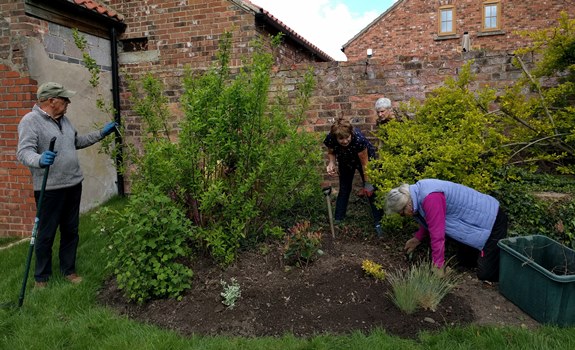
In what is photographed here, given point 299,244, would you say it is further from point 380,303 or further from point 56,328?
point 56,328

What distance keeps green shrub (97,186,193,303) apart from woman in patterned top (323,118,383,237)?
2.13 metres

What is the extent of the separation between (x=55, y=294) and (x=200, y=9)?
565 centimetres

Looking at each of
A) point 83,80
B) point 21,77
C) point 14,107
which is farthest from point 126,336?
point 83,80

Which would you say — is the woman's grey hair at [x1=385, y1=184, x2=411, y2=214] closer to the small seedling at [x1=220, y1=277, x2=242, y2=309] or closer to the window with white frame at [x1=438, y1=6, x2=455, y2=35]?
the small seedling at [x1=220, y1=277, x2=242, y2=309]

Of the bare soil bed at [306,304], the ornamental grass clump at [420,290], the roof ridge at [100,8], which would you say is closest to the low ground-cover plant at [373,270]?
the bare soil bed at [306,304]

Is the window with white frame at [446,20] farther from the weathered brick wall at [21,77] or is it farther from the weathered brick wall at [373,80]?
the weathered brick wall at [21,77]

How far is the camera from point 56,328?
3.37 meters

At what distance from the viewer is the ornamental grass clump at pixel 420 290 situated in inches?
134

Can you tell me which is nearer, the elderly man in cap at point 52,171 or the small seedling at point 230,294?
the small seedling at point 230,294

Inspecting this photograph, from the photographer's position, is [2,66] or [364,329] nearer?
[364,329]

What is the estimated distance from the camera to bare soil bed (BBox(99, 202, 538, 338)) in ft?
10.9

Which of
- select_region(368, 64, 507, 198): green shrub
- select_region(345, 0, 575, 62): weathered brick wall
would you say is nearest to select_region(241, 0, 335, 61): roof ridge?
select_region(368, 64, 507, 198): green shrub

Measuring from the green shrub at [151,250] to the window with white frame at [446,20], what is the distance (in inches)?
722

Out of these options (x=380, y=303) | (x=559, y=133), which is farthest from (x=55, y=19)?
(x=559, y=133)
